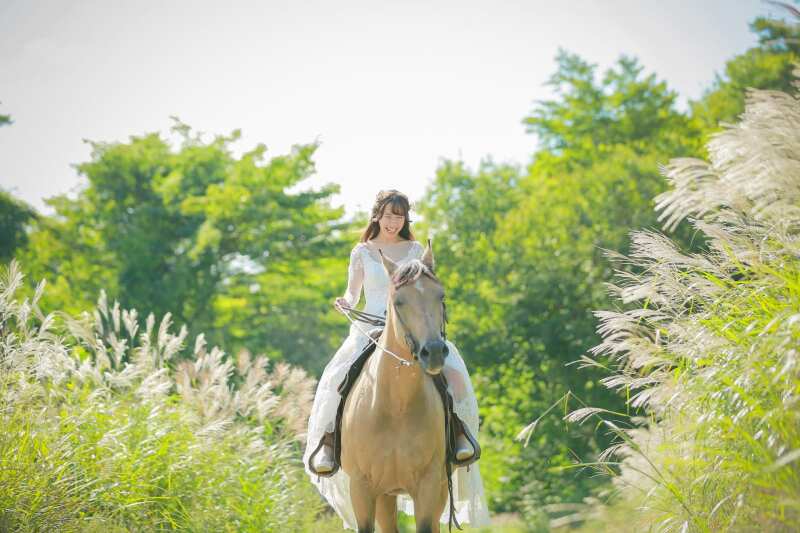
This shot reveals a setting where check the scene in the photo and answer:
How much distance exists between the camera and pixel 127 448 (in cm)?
641

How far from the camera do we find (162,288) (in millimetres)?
22578

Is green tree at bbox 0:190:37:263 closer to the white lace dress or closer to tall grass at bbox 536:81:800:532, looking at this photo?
the white lace dress

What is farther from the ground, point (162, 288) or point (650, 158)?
point (650, 158)

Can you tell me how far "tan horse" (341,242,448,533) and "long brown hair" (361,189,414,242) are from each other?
1.55m

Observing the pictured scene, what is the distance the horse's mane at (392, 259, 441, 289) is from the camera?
4320 millimetres

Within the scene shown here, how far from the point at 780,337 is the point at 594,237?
44.8 ft

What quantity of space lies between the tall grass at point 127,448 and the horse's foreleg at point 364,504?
1.95 m

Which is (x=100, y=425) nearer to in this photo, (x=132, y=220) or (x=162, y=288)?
(x=162, y=288)

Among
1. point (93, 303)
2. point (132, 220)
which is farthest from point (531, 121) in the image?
point (93, 303)

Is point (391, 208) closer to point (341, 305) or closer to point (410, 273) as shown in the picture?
point (341, 305)

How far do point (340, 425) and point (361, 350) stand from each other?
0.63 meters

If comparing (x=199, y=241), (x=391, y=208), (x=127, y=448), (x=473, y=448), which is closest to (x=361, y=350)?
(x=473, y=448)

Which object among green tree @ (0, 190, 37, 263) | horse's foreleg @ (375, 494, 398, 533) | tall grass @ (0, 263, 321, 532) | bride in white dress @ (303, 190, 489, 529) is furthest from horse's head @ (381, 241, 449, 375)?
green tree @ (0, 190, 37, 263)

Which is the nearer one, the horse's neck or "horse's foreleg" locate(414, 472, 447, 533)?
the horse's neck
